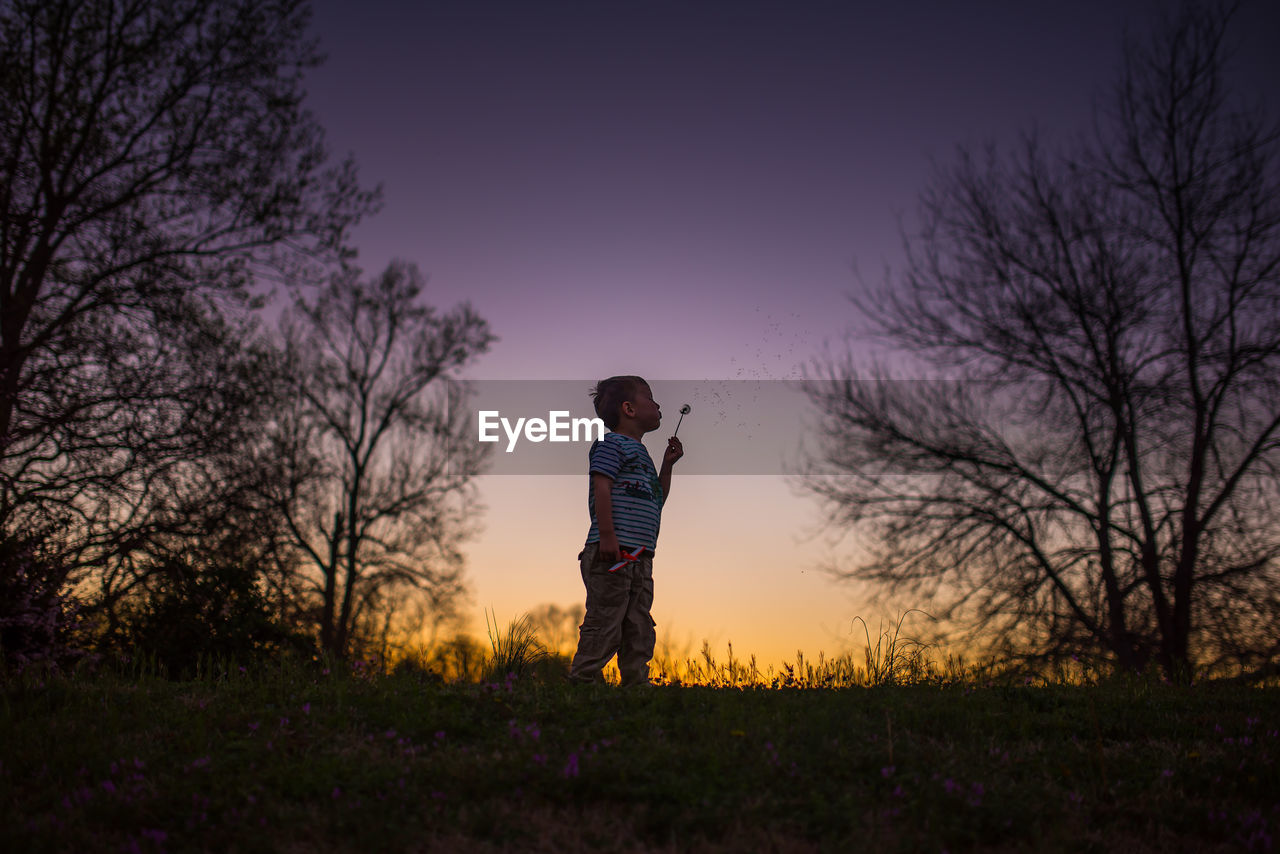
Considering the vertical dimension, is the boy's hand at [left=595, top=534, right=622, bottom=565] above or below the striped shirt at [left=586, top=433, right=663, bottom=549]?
below

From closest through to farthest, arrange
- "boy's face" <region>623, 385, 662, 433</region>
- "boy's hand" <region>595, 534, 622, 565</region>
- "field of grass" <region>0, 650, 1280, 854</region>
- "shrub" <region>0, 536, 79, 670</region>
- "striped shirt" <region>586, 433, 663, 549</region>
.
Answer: "field of grass" <region>0, 650, 1280, 854</region>
"boy's hand" <region>595, 534, 622, 565</region>
"striped shirt" <region>586, 433, 663, 549</region>
"boy's face" <region>623, 385, 662, 433</region>
"shrub" <region>0, 536, 79, 670</region>

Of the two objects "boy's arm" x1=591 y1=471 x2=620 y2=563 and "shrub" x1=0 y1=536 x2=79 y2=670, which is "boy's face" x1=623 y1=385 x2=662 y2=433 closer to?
"boy's arm" x1=591 y1=471 x2=620 y2=563

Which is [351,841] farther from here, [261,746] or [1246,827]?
[1246,827]

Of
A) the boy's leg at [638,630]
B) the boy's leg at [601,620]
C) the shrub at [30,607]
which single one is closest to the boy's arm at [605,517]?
the boy's leg at [601,620]

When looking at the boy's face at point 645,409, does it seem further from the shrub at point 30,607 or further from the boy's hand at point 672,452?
the shrub at point 30,607

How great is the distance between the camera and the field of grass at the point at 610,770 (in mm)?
4250

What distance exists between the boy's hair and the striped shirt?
0.35 m

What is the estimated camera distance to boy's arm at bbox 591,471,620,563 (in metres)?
6.88

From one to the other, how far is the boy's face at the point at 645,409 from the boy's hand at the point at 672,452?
0.69 feet

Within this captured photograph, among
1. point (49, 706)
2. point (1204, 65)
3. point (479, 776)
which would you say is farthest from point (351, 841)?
point (1204, 65)

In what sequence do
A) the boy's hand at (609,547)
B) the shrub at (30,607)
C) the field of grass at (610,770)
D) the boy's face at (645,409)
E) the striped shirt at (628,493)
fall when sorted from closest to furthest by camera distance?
Answer: 1. the field of grass at (610,770)
2. the boy's hand at (609,547)
3. the striped shirt at (628,493)
4. the boy's face at (645,409)
5. the shrub at (30,607)

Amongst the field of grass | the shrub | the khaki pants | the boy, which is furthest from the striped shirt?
the shrub

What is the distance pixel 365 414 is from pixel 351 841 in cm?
2043

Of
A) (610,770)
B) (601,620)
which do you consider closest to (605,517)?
(601,620)
